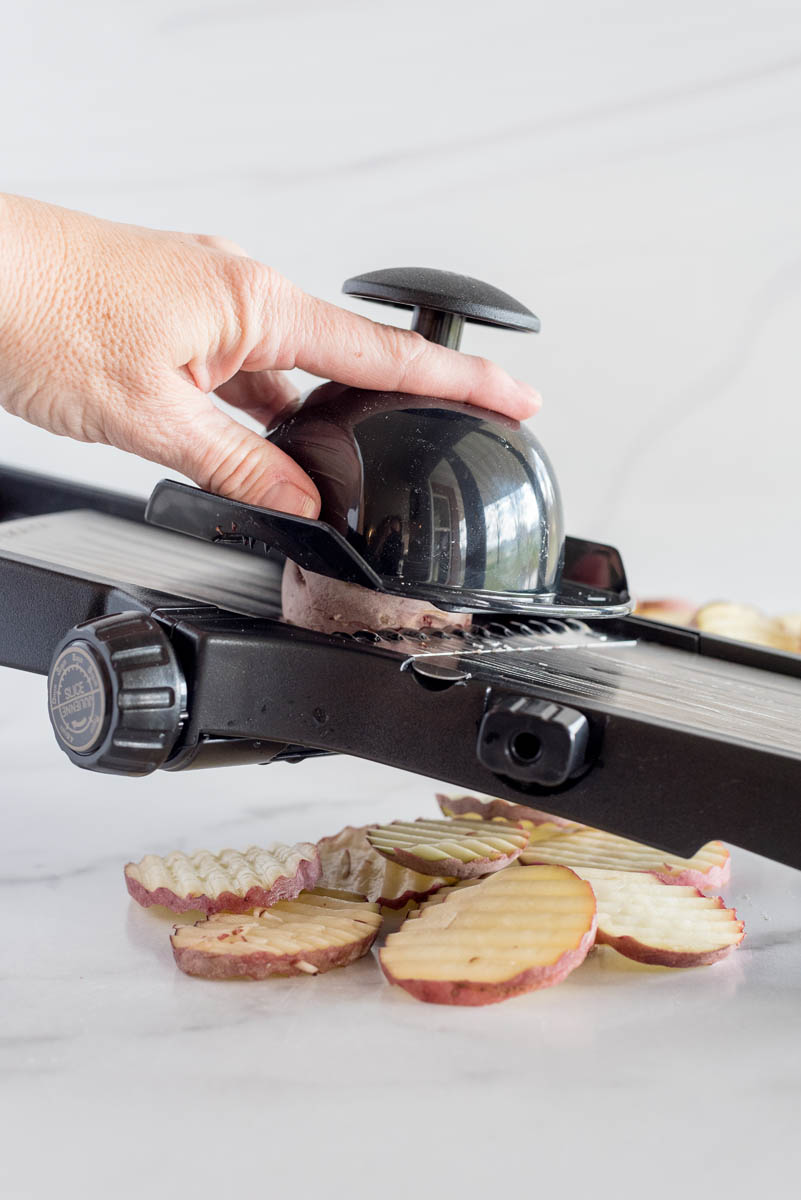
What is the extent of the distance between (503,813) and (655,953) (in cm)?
31

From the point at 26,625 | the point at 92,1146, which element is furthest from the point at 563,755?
the point at 26,625

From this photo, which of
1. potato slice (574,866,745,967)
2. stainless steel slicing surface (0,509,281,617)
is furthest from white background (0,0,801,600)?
potato slice (574,866,745,967)

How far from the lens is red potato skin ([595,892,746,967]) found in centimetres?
92

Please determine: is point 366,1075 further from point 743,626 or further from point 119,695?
point 743,626

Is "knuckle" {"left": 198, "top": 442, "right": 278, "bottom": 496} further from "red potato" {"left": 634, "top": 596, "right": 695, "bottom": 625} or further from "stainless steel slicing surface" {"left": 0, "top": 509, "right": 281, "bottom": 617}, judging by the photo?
"red potato" {"left": 634, "top": 596, "right": 695, "bottom": 625}

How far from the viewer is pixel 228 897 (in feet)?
3.13

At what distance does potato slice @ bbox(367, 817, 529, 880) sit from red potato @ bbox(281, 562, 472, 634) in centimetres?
17

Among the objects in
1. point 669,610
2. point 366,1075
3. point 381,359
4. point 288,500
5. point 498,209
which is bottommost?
point 366,1075

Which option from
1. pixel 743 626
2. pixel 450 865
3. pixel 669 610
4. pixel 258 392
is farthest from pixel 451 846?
pixel 669 610

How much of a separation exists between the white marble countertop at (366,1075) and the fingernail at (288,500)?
0.32m

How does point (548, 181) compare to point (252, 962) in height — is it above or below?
above

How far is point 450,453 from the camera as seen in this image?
96 cm

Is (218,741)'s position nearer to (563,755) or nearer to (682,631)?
(563,755)

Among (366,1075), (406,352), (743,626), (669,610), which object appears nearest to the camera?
(366,1075)
